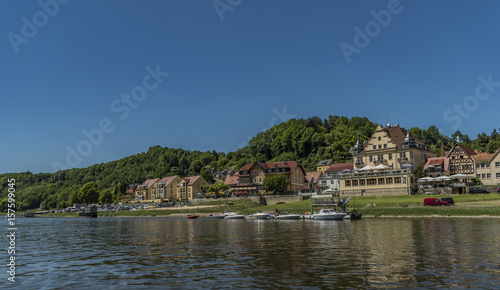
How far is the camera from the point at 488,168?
83812 millimetres

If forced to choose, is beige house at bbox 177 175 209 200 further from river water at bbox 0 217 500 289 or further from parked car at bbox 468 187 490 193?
river water at bbox 0 217 500 289

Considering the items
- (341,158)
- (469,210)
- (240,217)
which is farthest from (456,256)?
(341,158)

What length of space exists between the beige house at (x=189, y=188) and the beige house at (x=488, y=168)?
10313 centimetres

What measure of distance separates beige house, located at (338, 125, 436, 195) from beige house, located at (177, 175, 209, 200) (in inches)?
3080

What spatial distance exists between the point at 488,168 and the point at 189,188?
10853 centimetres

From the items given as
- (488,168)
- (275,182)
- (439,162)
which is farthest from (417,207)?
(275,182)

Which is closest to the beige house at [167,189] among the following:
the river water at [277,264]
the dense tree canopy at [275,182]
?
the dense tree canopy at [275,182]

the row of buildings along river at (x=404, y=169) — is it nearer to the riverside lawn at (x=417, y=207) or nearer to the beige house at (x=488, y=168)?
the beige house at (x=488, y=168)

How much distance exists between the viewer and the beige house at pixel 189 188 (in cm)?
15474

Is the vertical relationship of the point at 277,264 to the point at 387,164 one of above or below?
below

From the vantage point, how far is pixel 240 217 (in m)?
81.3

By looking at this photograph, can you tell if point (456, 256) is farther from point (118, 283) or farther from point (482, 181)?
point (482, 181)

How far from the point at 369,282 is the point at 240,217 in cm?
6573

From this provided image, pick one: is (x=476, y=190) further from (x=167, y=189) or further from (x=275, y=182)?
(x=167, y=189)
